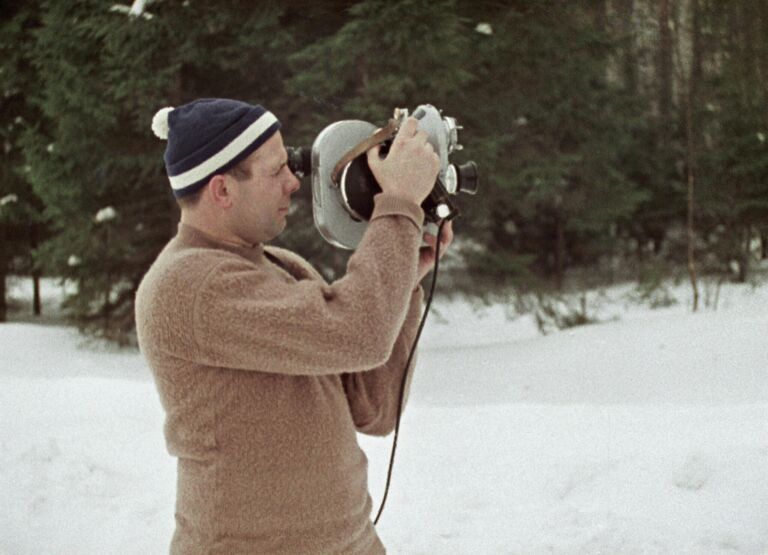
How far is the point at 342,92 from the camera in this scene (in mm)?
8445

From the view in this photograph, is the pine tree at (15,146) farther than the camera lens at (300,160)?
Yes

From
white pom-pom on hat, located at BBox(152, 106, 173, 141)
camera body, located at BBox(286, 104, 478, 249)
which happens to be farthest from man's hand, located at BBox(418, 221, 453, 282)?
white pom-pom on hat, located at BBox(152, 106, 173, 141)

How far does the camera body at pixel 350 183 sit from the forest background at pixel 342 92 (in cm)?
630

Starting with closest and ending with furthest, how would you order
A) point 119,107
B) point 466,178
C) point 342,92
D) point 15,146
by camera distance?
point 466,178 → point 342,92 → point 119,107 → point 15,146

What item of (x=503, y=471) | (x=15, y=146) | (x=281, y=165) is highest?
(x=281, y=165)

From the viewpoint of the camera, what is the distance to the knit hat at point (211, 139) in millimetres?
1281

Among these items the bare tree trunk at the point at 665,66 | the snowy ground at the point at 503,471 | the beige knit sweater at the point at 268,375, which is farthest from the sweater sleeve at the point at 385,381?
the bare tree trunk at the point at 665,66

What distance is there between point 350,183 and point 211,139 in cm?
23

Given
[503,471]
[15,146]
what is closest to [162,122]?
[503,471]

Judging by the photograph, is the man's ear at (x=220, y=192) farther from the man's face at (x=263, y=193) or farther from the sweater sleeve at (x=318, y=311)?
the sweater sleeve at (x=318, y=311)

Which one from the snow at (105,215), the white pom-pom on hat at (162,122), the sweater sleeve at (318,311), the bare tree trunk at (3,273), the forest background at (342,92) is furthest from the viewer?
the bare tree trunk at (3,273)

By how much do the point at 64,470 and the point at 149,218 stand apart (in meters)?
5.66

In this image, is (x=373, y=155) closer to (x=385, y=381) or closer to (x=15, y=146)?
(x=385, y=381)

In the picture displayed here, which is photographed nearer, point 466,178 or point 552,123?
point 466,178
